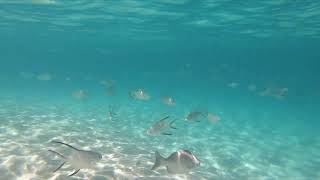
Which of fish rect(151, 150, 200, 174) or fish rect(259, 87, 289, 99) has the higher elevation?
fish rect(259, 87, 289, 99)

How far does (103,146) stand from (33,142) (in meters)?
2.99

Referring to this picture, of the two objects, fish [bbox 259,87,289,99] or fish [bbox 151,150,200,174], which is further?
fish [bbox 259,87,289,99]

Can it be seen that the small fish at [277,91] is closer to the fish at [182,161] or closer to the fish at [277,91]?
the fish at [277,91]

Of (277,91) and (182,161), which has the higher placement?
(277,91)

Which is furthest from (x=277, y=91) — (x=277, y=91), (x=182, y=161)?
(x=182, y=161)

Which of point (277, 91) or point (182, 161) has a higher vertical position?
point (277, 91)

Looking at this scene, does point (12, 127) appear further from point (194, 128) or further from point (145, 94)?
point (194, 128)

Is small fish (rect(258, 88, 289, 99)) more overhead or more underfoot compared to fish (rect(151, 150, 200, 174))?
more overhead

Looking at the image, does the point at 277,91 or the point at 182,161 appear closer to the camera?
the point at 182,161

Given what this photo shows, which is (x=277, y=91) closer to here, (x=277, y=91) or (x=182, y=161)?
(x=277, y=91)

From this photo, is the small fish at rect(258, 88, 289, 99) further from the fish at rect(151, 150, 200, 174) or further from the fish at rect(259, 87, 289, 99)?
the fish at rect(151, 150, 200, 174)

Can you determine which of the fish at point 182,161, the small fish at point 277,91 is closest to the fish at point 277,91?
the small fish at point 277,91

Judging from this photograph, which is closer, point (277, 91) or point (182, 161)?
point (182, 161)

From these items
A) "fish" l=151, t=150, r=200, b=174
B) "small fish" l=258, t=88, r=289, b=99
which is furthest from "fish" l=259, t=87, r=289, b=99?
"fish" l=151, t=150, r=200, b=174
